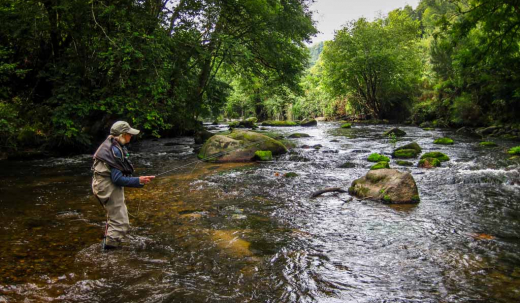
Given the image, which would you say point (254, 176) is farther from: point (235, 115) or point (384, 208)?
point (235, 115)

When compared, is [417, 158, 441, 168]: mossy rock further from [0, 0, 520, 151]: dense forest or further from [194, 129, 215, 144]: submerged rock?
[194, 129, 215, 144]: submerged rock

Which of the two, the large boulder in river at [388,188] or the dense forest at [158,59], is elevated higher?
the dense forest at [158,59]

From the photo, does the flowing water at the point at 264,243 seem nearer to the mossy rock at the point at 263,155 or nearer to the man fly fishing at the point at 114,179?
the man fly fishing at the point at 114,179

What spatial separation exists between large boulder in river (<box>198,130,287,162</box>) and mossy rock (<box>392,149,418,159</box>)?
4.28 metres

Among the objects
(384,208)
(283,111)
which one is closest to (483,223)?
(384,208)

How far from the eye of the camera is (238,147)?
1261 cm

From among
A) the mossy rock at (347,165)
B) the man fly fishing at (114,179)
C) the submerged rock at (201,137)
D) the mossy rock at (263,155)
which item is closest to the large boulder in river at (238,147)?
the mossy rock at (263,155)

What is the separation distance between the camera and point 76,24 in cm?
1076

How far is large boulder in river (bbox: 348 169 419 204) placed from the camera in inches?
273

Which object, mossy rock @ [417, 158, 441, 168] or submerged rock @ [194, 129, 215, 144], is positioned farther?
submerged rock @ [194, 129, 215, 144]

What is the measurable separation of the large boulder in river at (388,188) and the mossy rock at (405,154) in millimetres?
5277

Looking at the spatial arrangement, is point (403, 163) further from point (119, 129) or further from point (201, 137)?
point (201, 137)

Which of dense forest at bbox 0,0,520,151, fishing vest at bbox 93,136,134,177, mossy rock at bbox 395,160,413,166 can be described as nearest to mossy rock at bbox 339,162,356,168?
mossy rock at bbox 395,160,413,166

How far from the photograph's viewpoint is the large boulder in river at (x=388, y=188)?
6.93 m
